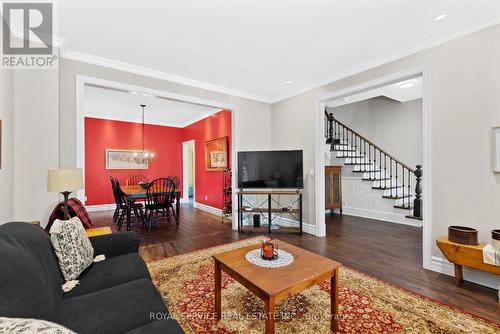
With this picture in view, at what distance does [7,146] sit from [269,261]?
2799 millimetres

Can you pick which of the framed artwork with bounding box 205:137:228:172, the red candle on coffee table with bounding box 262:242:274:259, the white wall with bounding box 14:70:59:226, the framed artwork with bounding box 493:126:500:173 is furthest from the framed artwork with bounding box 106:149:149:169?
the framed artwork with bounding box 493:126:500:173

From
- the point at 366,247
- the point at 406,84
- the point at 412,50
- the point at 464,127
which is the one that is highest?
the point at 406,84

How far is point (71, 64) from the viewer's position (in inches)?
118

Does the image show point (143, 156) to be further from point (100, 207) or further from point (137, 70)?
point (137, 70)

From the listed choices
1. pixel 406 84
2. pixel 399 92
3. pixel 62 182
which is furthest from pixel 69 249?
pixel 399 92

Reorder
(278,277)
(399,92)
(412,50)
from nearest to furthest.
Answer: (278,277) → (412,50) → (399,92)

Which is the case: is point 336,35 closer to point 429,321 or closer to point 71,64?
point 429,321

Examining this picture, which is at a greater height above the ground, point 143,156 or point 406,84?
point 406,84

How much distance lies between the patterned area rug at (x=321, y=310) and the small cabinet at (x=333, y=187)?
3221mm

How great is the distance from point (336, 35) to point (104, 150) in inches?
Result: 263

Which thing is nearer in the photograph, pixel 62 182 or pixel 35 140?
pixel 62 182

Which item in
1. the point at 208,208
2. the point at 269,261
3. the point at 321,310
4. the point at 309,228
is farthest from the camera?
the point at 208,208

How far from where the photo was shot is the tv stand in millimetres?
4344

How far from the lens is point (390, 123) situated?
253 inches
